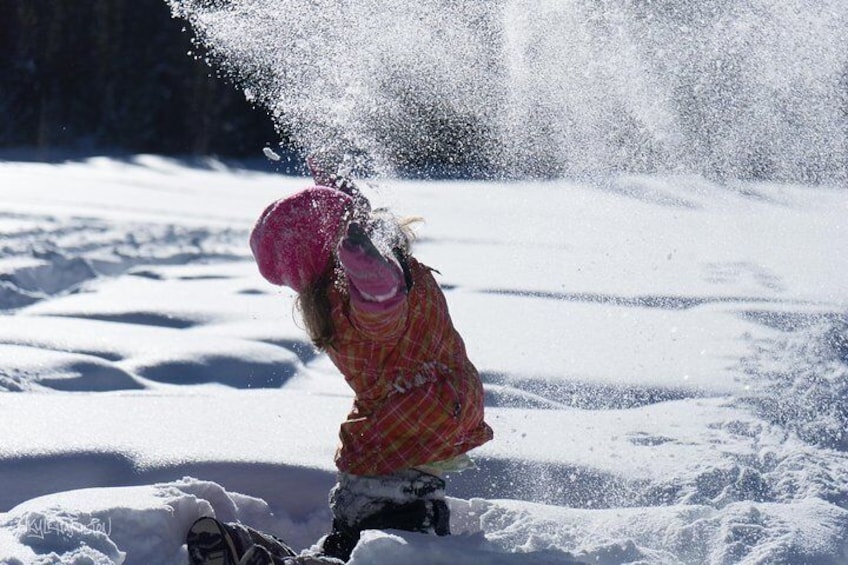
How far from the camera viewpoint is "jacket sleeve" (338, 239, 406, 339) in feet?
5.10

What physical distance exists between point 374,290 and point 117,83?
1356cm

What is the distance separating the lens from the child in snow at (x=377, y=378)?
1796 millimetres

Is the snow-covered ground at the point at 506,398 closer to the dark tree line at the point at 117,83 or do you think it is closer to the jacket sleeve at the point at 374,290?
the jacket sleeve at the point at 374,290

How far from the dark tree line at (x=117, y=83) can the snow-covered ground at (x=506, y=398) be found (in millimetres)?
8229

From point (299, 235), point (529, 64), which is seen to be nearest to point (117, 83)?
point (529, 64)

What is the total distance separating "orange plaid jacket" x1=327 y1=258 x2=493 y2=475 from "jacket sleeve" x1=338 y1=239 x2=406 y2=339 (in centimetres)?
6

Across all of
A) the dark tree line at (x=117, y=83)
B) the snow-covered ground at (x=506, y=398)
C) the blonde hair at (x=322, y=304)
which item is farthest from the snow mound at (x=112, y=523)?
the dark tree line at (x=117, y=83)

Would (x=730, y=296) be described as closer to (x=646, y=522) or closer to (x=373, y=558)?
(x=646, y=522)

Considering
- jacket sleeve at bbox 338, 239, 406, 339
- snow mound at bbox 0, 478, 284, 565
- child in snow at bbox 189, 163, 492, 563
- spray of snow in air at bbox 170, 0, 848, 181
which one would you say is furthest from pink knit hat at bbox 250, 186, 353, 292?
snow mound at bbox 0, 478, 284, 565

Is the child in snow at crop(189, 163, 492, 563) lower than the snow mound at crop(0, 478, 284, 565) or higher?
higher

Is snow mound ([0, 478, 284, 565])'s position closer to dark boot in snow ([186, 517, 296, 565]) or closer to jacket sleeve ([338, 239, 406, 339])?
dark boot in snow ([186, 517, 296, 565])

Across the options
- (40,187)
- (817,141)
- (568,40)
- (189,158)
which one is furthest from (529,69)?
(189,158)

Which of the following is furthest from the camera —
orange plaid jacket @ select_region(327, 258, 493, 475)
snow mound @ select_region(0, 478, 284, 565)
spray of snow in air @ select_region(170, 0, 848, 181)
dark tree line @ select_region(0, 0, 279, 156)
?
dark tree line @ select_region(0, 0, 279, 156)

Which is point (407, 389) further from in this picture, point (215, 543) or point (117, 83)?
point (117, 83)
